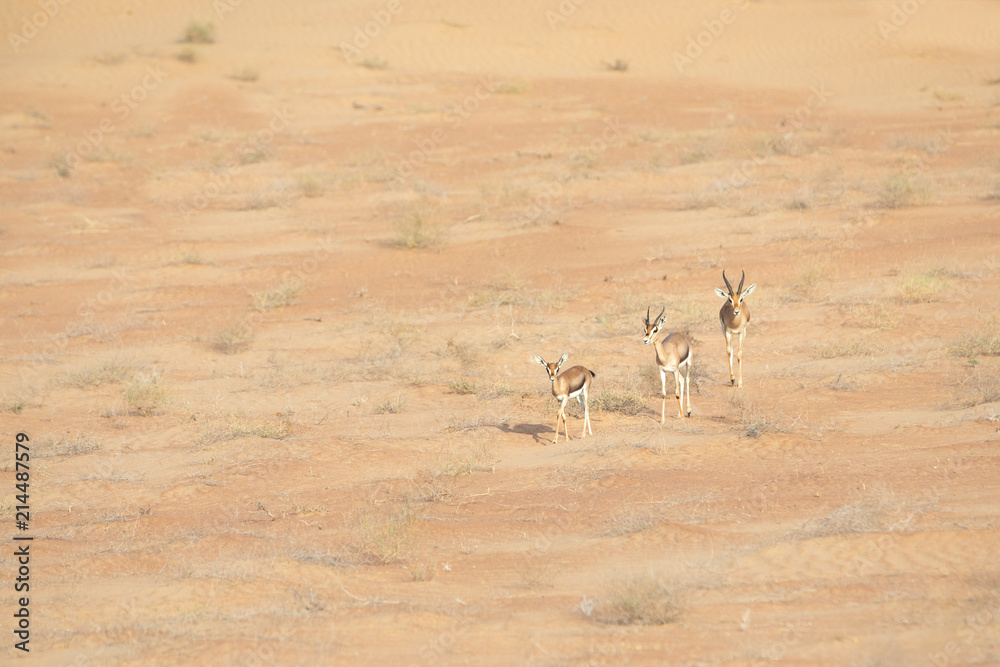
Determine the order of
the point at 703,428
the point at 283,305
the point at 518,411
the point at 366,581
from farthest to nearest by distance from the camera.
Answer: the point at 283,305 → the point at 518,411 → the point at 703,428 → the point at 366,581

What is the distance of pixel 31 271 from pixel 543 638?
15.7m

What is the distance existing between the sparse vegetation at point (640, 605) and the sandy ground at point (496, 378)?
0.07 ft

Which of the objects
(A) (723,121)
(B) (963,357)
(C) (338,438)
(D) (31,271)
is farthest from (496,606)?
(A) (723,121)

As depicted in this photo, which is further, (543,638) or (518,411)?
(518,411)

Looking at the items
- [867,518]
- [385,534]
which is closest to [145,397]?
[385,534]

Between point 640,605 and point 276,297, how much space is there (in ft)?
37.1

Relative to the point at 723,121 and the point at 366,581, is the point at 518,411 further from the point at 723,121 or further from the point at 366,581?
the point at 723,121

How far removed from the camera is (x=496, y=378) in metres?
11.8

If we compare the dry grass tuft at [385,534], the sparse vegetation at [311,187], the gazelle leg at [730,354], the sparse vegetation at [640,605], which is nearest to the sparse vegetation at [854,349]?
the gazelle leg at [730,354]

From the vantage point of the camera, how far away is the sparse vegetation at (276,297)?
15.6m

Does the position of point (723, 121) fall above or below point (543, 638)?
above

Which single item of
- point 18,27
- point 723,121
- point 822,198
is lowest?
point 822,198

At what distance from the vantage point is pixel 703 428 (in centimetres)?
984

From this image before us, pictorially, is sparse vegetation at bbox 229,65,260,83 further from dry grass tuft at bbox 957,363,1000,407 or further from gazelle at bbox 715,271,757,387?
dry grass tuft at bbox 957,363,1000,407
